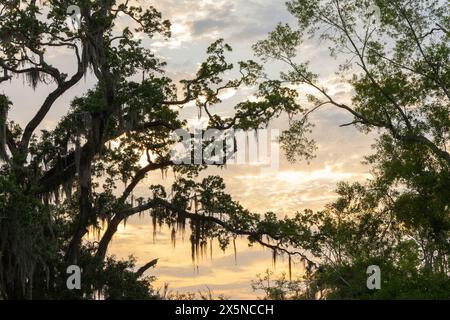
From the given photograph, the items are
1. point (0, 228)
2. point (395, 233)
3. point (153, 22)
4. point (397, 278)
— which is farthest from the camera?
point (395, 233)

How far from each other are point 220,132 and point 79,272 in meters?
6.66

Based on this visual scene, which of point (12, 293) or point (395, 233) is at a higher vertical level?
point (395, 233)

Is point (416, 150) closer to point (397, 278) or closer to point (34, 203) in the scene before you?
point (397, 278)

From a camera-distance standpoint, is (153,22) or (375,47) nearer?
(153,22)

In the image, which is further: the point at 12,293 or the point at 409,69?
the point at 409,69

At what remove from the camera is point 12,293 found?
2045cm

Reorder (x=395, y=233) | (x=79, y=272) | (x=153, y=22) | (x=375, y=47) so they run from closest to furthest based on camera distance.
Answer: (x=79, y=272) < (x=153, y=22) < (x=375, y=47) < (x=395, y=233)

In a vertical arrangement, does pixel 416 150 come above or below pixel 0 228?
above
